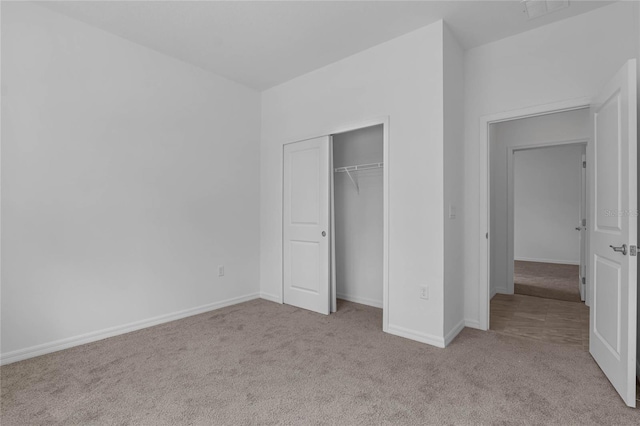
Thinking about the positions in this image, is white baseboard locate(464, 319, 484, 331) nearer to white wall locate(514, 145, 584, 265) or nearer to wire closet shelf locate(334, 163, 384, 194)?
wire closet shelf locate(334, 163, 384, 194)

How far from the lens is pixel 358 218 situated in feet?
13.6

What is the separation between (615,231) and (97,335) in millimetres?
4098

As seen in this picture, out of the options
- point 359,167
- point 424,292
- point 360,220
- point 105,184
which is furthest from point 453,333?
point 105,184

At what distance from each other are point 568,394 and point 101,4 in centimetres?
440

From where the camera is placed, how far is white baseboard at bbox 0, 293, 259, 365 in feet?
8.37

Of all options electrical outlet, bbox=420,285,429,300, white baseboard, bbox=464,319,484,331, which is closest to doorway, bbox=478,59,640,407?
white baseboard, bbox=464,319,484,331

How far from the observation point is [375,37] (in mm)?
3125

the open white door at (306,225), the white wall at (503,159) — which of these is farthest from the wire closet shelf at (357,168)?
the white wall at (503,159)

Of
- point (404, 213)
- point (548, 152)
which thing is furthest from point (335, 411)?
point (548, 152)

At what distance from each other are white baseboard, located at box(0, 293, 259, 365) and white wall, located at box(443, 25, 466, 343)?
2563mm

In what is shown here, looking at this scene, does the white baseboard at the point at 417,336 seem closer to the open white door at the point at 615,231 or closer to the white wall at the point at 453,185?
the white wall at the point at 453,185

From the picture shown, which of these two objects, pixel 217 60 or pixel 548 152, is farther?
pixel 548 152

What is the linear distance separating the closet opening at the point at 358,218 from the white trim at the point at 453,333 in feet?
3.04

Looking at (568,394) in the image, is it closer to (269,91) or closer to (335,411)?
(335,411)
